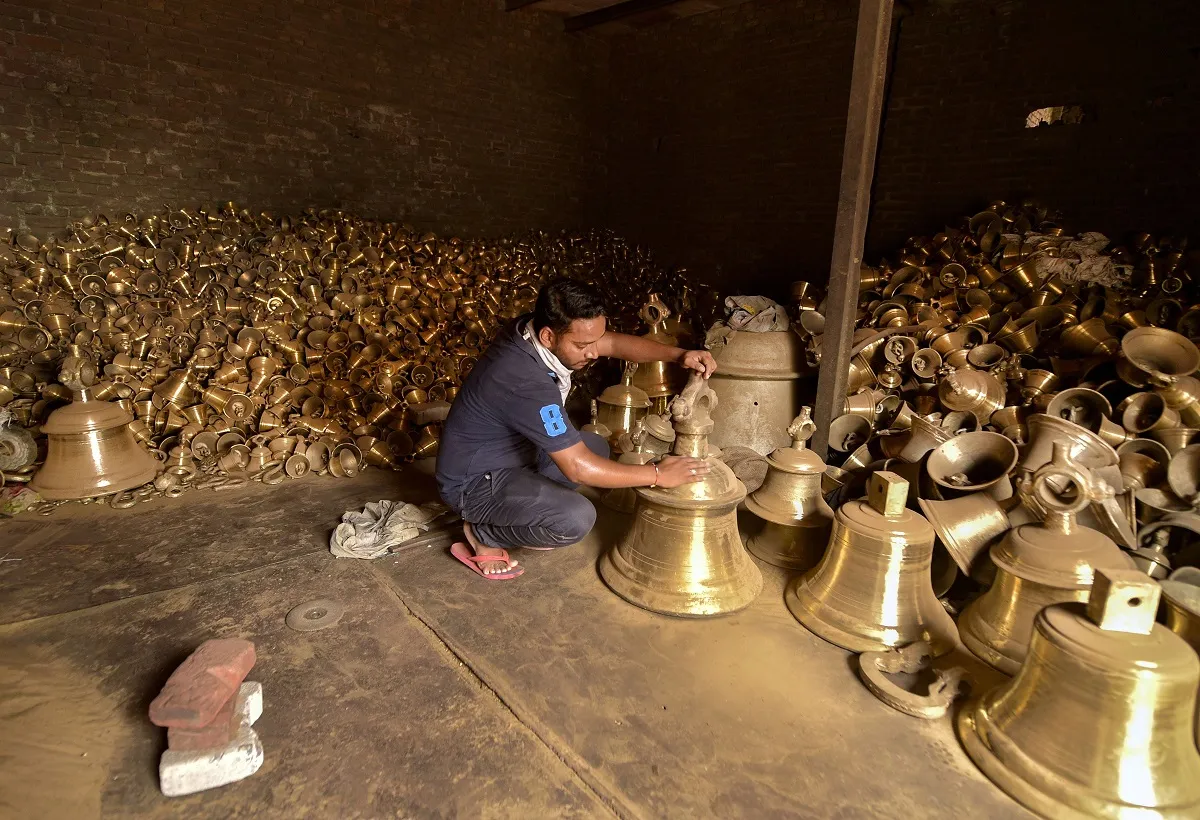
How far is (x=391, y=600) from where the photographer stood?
109 inches

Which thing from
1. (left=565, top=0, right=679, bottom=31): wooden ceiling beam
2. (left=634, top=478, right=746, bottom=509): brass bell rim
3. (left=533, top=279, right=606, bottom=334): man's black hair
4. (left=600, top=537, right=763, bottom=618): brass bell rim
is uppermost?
(left=565, top=0, right=679, bottom=31): wooden ceiling beam

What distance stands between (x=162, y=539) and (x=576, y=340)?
2418 mm

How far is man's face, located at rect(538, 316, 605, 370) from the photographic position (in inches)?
105

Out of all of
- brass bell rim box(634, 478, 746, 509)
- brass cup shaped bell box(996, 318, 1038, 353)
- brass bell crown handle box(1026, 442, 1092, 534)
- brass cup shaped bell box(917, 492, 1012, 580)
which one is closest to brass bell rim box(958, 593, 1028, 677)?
brass cup shaped bell box(917, 492, 1012, 580)

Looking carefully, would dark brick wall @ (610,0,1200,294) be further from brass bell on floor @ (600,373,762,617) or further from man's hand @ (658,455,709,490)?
man's hand @ (658,455,709,490)

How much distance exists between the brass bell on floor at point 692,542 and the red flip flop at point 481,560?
520mm

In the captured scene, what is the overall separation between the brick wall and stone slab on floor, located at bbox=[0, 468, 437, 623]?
151 inches

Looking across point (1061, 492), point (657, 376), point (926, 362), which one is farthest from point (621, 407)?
point (1061, 492)

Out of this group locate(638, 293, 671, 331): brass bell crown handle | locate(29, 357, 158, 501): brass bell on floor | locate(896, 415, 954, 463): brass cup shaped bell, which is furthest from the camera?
locate(638, 293, 671, 331): brass bell crown handle

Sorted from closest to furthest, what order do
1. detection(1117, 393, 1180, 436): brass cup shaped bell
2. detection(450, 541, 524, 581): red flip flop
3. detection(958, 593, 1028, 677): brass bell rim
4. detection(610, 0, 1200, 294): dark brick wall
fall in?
1. detection(958, 593, 1028, 677): brass bell rim
2. detection(450, 541, 524, 581): red flip flop
3. detection(1117, 393, 1180, 436): brass cup shaped bell
4. detection(610, 0, 1200, 294): dark brick wall

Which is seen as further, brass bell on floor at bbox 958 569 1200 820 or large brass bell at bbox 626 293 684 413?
large brass bell at bbox 626 293 684 413

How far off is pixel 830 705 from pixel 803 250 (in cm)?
639

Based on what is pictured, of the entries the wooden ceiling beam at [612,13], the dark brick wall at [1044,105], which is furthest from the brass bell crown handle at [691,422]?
the wooden ceiling beam at [612,13]

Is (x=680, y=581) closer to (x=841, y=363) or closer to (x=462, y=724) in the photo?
(x=462, y=724)
